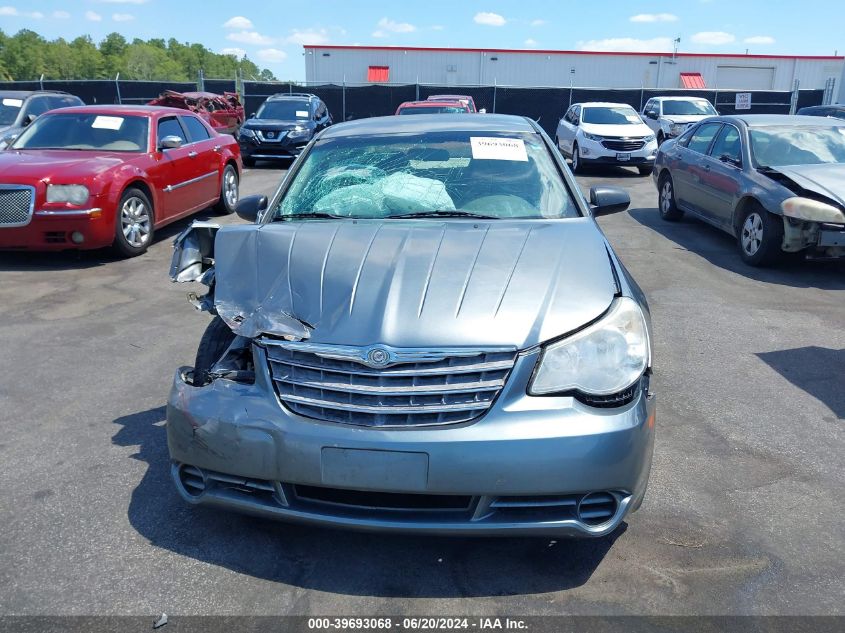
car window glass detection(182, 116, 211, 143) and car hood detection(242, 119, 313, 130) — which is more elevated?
car window glass detection(182, 116, 211, 143)

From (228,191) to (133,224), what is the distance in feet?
9.01

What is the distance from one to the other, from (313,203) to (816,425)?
3.03m

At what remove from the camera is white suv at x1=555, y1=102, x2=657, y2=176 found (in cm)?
1603

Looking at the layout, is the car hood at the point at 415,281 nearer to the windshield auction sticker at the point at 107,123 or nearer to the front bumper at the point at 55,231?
the front bumper at the point at 55,231

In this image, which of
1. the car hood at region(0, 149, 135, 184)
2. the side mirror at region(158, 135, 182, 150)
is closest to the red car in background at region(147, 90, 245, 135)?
the side mirror at region(158, 135, 182, 150)

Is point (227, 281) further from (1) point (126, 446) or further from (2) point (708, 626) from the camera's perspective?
(2) point (708, 626)

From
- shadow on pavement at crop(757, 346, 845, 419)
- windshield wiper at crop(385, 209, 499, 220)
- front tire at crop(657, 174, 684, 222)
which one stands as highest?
windshield wiper at crop(385, 209, 499, 220)

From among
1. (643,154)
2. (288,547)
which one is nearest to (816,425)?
(288,547)

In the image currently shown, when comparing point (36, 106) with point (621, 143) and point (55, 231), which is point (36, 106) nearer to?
point (55, 231)

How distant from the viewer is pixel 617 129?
53.6 ft

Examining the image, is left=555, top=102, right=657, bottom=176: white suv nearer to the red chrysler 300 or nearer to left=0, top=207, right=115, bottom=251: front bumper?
the red chrysler 300

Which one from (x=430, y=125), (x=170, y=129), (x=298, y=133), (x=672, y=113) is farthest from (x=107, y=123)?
(x=672, y=113)

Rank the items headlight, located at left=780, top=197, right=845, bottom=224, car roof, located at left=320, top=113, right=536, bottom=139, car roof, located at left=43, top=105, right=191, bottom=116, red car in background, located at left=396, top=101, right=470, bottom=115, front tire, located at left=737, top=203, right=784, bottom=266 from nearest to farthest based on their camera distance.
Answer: car roof, located at left=320, top=113, right=536, bottom=139 < headlight, located at left=780, top=197, right=845, bottom=224 < front tire, located at left=737, top=203, right=784, bottom=266 < car roof, located at left=43, top=105, right=191, bottom=116 < red car in background, located at left=396, top=101, right=470, bottom=115

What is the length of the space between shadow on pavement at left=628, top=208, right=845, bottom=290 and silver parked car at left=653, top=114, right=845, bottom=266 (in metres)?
0.20
